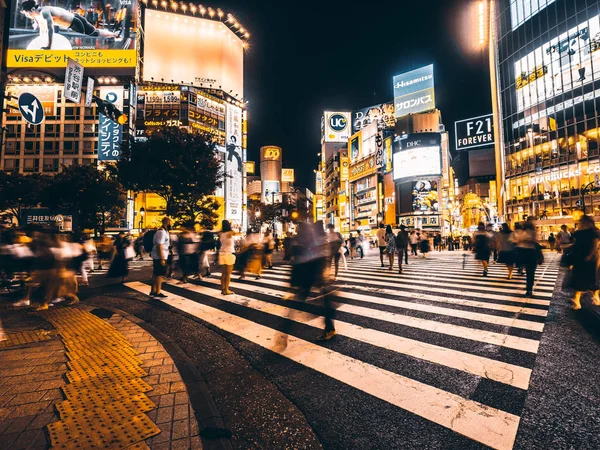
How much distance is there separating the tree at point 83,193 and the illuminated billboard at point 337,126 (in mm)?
66044

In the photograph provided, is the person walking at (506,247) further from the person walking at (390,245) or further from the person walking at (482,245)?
the person walking at (390,245)

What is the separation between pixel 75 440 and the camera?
2.26m

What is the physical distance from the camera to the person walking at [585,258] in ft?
19.4

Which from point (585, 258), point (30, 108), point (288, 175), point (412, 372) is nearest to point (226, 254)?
point (412, 372)

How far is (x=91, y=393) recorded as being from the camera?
299 centimetres

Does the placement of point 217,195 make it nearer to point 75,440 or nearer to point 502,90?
point 502,90

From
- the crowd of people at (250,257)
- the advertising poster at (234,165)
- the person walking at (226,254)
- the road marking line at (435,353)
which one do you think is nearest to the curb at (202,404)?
the road marking line at (435,353)

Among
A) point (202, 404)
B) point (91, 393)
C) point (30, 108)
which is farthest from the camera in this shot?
point (30, 108)

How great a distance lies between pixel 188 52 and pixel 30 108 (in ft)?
191

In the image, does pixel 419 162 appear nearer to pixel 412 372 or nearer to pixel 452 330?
pixel 452 330

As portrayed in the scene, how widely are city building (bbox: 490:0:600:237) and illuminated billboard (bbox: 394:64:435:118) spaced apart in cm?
1011

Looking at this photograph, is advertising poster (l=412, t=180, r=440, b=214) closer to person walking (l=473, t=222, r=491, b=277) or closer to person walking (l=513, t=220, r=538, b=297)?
person walking (l=473, t=222, r=491, b=277)

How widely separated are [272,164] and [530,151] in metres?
143

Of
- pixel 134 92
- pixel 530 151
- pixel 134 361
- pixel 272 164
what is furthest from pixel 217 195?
pixel 272 164
